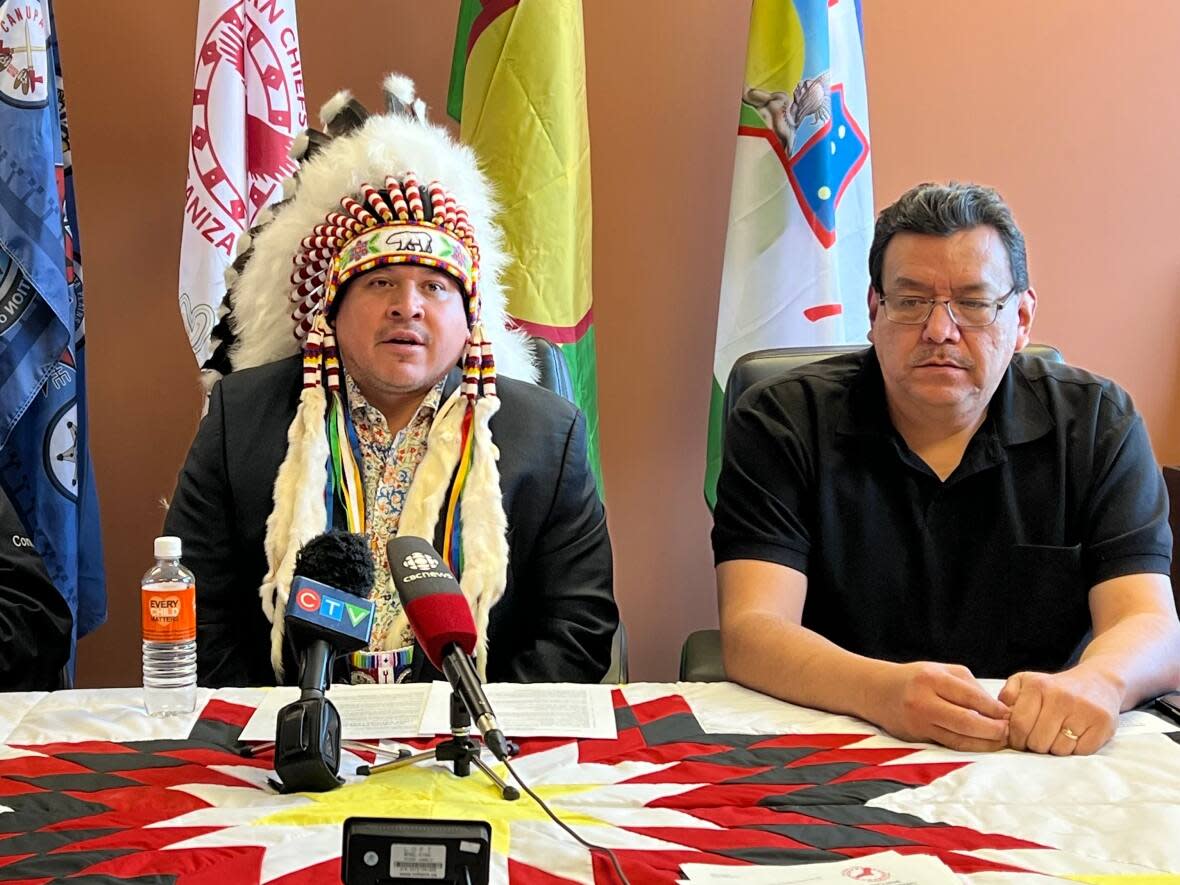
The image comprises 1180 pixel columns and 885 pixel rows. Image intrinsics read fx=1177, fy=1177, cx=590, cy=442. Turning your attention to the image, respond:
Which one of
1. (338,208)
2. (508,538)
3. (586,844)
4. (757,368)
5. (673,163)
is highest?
(673,163)

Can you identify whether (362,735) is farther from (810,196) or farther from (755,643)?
(810,196)

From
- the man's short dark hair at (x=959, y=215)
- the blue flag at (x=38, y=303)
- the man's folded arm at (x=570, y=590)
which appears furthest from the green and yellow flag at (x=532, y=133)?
the man's short dark hair at (x=959, y=215)

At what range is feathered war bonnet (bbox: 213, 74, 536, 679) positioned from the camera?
6.17ft

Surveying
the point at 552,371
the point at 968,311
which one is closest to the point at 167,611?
the point at 552,371

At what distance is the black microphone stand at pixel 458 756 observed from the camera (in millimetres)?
1142

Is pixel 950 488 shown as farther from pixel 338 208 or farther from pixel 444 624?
pixel 338 208

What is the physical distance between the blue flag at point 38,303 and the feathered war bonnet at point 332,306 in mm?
410

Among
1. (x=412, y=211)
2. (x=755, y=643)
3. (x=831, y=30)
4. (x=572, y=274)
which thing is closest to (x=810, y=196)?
(x=831, y=30)

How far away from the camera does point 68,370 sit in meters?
2.49

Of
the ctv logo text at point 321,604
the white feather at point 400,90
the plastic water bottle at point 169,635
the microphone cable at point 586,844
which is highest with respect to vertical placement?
the white feather at point 400,90

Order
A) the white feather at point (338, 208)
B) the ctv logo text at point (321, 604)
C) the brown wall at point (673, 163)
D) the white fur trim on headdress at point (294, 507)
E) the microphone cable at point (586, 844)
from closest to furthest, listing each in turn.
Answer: the microphone cable at point (586, 844), the ctv logo text at point (321, 604), the white fur trim on headdress at point (294, 507), the white feather at point (338, 208), the brown wall at point (673, 163)

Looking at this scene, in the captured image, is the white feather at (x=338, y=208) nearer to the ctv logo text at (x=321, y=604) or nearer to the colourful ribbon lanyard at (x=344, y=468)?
the colourful ribbon lanyard at (x=344, y=468)

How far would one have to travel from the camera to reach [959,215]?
1.74 meters

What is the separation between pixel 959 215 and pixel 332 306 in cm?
103
